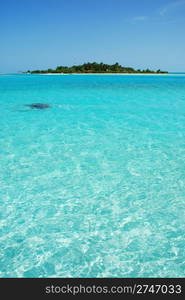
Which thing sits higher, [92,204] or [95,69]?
[95,69]

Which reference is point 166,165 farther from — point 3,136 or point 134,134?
point 3,136

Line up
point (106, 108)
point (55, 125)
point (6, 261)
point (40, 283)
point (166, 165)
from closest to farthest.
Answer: point (40, 283), point (6, 261), point (166, 165), point (55, 125), point (106, 108)

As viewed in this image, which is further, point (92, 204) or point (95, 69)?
point (95, 69)

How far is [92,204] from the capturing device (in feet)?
14.9

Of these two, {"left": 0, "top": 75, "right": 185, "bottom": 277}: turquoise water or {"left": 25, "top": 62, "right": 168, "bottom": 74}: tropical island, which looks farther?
{"left": 25, "top": 62, "right": 168, "bottom": 74}: tropical island

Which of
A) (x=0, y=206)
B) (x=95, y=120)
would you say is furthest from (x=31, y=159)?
(x=95, y=120)

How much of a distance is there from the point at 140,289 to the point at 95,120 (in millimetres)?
9305

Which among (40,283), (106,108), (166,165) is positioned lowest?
(40,283)

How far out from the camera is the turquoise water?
3242 millimetres

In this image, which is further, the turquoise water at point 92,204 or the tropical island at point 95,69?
the tropical island at point 95,69

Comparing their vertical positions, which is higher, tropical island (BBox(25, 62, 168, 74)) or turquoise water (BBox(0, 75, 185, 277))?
tropical island (BBox(25, 62, 168, 74))

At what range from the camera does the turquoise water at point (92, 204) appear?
3.24 meters

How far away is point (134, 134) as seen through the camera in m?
9.05

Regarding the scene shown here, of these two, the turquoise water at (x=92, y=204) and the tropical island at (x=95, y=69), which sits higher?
the tropical island at (x=95, y=69)
